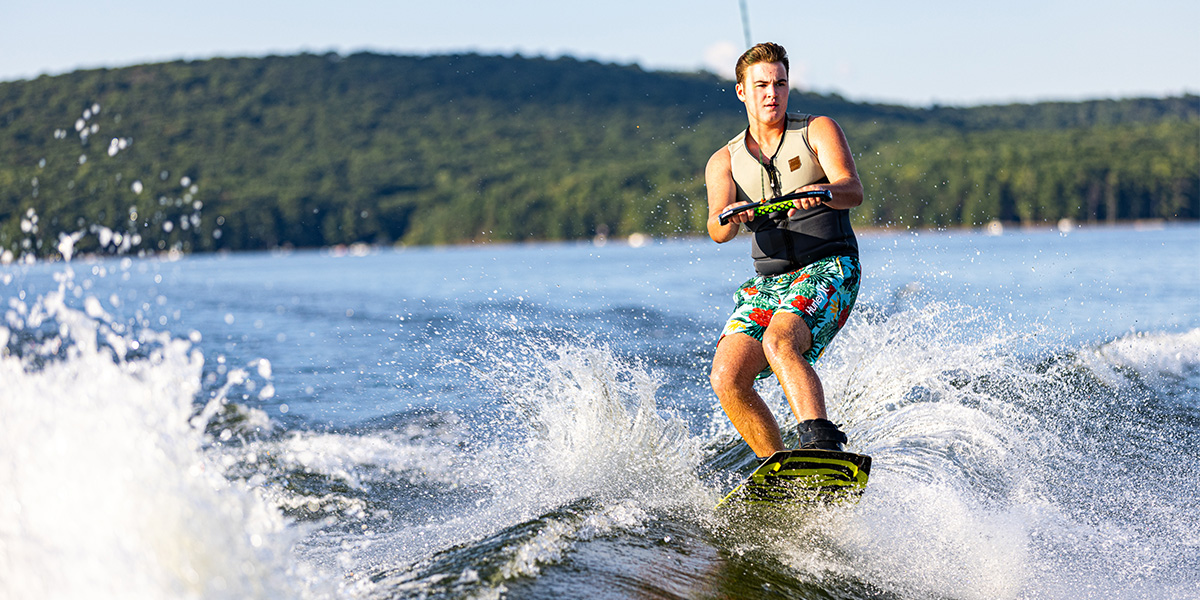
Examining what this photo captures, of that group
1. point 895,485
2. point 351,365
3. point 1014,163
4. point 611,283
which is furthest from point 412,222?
point 895,485

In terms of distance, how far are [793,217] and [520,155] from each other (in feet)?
360

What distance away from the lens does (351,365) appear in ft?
34.1

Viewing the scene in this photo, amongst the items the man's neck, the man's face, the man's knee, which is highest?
the man's face

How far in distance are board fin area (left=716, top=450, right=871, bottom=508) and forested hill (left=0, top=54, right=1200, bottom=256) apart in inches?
1985

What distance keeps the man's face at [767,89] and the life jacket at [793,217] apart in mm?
127

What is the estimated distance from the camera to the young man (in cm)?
422

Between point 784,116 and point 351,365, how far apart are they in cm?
693

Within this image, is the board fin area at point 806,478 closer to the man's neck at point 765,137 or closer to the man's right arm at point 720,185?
the man's right arm at point 720,185

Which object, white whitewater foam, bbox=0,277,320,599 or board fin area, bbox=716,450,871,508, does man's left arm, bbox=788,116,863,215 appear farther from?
white whitewater foam, bbox=0,277,320,599

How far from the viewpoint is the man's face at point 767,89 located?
14.4ft

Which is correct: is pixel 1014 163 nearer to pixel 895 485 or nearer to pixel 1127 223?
pixel 1127 223

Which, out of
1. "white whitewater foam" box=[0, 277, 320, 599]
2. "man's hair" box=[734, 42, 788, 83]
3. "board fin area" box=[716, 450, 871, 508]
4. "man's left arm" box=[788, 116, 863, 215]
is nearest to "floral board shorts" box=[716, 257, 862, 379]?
"man's left arm" box=[788, 116, 863, 215]

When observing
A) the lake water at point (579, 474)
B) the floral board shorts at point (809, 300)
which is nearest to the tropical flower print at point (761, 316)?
the floral board shorts at point (809, 300)

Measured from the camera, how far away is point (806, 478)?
3.95m
